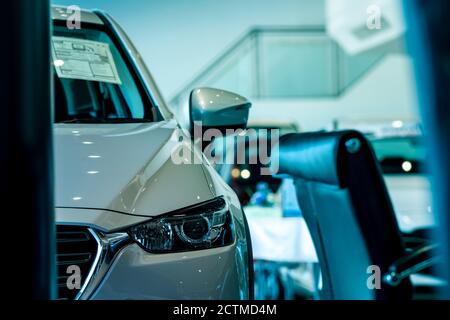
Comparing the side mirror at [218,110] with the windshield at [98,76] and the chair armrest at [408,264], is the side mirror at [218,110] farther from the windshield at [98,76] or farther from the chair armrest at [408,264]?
the chair armrest at [408,264]

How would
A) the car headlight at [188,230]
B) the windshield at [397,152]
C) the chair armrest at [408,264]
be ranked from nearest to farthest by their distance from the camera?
the chair armrest at [408,264], the car headlight at [188,230], the windshield at [397,152]

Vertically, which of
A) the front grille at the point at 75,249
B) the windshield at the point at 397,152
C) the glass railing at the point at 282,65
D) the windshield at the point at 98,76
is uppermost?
the glass railing at the point at 282,65

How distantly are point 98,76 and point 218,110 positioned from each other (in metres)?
0.47

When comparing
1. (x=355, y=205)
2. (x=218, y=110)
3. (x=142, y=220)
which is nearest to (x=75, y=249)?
(x=142, y=220)

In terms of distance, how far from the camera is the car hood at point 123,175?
4.94ft

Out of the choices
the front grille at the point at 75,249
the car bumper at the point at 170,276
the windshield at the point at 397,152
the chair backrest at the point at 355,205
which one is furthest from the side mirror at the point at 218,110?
the windshield at the point at 397,152

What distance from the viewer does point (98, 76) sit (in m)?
2.24

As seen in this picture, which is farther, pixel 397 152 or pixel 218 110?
pixel 397 152

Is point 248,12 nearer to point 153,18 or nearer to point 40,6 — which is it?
point 153,18

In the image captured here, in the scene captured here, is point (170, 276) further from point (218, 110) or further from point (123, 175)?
point (218, 110)

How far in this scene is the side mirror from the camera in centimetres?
207

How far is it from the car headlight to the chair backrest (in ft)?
0.84

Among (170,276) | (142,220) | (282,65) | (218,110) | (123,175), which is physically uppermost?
(282,65)
